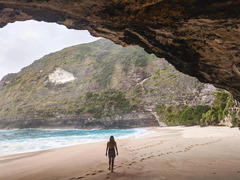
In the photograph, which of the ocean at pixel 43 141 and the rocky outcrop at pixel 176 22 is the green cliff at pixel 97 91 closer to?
the ocean at pixel 43 141

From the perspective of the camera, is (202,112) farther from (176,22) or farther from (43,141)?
(176,22)

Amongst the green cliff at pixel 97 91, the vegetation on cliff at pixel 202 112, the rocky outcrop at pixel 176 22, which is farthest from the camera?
the green cliff at pixel 97 91

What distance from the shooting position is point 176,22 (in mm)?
4688

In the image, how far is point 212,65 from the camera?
21.2ft

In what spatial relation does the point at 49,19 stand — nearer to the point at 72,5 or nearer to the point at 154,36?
the point at 72,5

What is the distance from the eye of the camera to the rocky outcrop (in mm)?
4016

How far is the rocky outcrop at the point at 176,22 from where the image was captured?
402 centimetres

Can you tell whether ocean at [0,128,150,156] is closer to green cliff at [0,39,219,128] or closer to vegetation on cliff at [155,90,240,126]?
vegetation on cliff at [155,90,240,126]

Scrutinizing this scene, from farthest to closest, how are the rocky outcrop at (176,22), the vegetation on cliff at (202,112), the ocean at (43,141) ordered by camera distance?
the vegetation on cliff at (202,112) < the ocean at (43,141) < the rocky outcrop at (176,22)

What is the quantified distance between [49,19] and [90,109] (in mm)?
63564

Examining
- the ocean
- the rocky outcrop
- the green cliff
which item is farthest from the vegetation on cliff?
the rocky outcrop

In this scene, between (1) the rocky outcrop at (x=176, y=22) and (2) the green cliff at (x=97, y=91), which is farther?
(2) the green cliff at (x=97, y=91)

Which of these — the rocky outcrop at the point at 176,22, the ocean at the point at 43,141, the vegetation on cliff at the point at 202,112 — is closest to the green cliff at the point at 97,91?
the vegetation on cliff at the point at 202,112

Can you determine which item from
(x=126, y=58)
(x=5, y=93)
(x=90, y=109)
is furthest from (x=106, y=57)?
(x=5, y=93)
